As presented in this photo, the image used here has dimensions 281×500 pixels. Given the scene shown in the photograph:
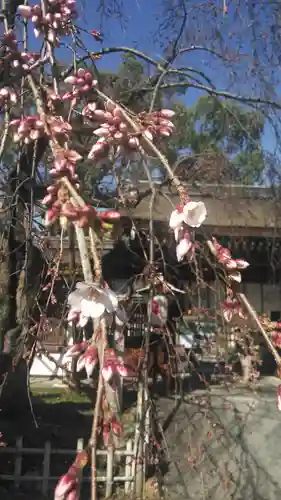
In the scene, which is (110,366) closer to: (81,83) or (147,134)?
(147,134)

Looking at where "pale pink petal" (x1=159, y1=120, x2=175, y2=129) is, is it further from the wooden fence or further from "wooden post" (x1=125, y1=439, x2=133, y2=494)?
"wooden post" (x1=125, y1=439, x2=133, y2=494)

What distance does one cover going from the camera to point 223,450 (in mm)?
4914

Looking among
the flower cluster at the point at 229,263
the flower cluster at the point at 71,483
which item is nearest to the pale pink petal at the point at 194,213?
the flower cluster at the point at 229,263

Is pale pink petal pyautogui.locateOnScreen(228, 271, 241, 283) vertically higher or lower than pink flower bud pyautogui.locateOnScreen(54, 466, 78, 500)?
higher

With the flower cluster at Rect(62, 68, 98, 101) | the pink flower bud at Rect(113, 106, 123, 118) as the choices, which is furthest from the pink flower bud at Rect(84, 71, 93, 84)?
the pink flower bud at Rect(113, 106, 123, 118)

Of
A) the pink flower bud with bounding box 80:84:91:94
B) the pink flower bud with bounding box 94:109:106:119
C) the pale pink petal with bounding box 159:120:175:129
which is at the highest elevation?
the pink flower bud with bounding box 80:84:91:94

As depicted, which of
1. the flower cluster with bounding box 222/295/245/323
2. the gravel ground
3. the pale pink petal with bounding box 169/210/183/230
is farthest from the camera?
the gravel ground

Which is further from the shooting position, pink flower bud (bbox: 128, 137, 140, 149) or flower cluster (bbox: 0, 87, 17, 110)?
flower cluster (bbox: 0, 87, 17, 110)

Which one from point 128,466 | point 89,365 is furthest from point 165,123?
point 128,466

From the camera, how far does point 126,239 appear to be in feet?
14.7

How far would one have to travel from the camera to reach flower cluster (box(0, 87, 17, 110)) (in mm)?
1717

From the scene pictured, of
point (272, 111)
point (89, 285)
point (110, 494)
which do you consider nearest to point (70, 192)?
point (89, 285)

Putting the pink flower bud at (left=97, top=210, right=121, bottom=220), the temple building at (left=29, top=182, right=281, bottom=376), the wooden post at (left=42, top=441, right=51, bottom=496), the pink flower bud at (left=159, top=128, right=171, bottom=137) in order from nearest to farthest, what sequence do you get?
1. the pink flower bud at (left=97, top=210, right=121, bottom=220)
2. the pink flower bud at (left=159, top=128, right=171, bottom=137)
3. the temple building at (left=29, top=182, right=281, bottom=376)
4. the wooden post at (left=42, top=441, right=51, bottom=496)

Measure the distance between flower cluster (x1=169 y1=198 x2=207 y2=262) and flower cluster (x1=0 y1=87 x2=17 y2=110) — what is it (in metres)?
0.93
